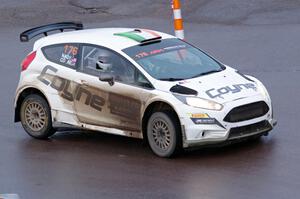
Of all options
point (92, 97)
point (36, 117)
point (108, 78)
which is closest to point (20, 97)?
point (36, 117)

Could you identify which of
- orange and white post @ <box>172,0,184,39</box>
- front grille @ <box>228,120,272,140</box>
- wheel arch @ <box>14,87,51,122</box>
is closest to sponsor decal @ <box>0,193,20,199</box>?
front grille @ <box>228,120,272,140</box>

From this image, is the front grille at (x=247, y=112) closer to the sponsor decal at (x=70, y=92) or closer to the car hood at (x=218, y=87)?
the car hood at (x=218, y=87)

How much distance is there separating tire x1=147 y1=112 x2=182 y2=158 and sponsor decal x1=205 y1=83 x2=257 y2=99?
1.86 ft

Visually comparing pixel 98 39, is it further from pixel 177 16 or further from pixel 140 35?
pixel 177 16

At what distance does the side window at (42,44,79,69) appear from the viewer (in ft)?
40.4

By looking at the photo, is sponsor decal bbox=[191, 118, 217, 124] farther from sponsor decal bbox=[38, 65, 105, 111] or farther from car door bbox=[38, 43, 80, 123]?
car door bbox=[38, 43, 80, 123]

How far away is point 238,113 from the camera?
1102 cm

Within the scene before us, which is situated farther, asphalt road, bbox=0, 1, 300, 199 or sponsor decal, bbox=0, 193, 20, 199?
asphalt road, bbox=0, 1, 300, 199

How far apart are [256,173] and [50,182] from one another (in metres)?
2.49

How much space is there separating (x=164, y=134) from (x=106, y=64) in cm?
140

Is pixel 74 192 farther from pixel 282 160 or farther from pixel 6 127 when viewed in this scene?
pixel 6 127

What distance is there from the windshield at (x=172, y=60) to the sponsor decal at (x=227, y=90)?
539 millimetres

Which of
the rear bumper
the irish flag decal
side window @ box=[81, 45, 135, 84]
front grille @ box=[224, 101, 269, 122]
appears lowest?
the rear bumper

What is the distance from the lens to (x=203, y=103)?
10.9 meters
